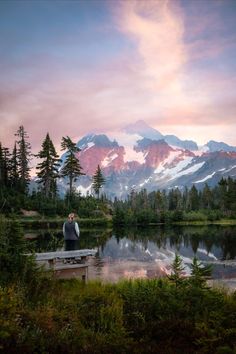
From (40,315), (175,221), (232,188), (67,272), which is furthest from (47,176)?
(40,315)

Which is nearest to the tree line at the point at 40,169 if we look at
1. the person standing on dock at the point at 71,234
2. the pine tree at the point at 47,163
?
the pine tree at the point at 47,163

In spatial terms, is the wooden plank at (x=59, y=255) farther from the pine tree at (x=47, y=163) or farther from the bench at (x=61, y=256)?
the pine tree at (x=47, y=163)

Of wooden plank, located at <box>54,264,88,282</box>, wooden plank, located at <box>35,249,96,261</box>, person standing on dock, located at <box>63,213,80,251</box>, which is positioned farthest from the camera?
person standing on dock, located at <box>63,213,80,251</box>

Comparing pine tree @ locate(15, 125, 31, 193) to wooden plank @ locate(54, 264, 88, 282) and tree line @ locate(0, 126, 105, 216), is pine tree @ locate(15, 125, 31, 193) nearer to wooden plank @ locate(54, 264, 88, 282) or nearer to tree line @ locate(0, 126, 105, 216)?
tree line @ locate(0, 126, 105, 216)

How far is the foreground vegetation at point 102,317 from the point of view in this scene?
7195 mm

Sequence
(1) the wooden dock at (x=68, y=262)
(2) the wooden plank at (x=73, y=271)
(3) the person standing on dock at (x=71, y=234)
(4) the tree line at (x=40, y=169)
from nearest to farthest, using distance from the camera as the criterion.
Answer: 1. (1) the wooden dock at (x=68, y=262)
2. (2) the wooden plank at (x=73, y=271)
3. (3) the person standing on dock at (x=71, y=234)
4. (4) the tree line at (x=40, y=169)

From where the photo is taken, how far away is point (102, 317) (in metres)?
8.59

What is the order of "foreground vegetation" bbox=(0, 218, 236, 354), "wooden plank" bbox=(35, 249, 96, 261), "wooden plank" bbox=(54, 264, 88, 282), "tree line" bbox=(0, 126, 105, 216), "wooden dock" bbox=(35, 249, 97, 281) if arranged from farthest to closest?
"tree line" bbox=(0, 126, 105, 216), "wooden plank" bbox=(54, 264, 88, 282), "wooden dock" bbox=(35, 249, 97, 281), "wooden plank" bbox=(35, 249, 96, 261), "foreground vegetation" bbox=(0, 218, 236, 354)

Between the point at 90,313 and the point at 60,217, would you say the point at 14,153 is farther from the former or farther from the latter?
the point at 90,313

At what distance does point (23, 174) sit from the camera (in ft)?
341

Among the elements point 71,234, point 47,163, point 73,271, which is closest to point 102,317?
point 73,271

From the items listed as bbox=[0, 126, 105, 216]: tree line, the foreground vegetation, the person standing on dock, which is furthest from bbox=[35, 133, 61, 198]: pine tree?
→ the foreground vegetation

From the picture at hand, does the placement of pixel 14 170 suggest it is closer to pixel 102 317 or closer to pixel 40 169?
pixel 40 169

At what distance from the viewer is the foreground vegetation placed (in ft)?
23.6
